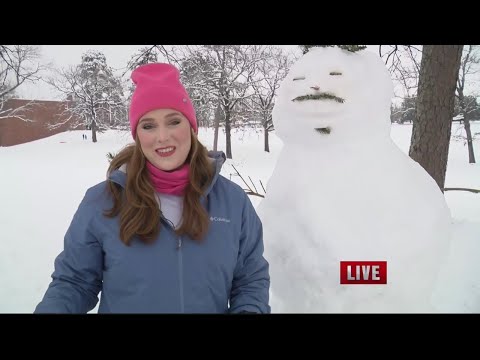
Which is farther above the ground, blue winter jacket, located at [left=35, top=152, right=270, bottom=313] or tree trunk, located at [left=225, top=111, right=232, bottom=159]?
tree trunk, located at [left=225, top=111, right=232, bottom=159]

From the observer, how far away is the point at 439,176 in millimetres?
2289

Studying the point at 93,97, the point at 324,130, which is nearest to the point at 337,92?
the point at 324,130

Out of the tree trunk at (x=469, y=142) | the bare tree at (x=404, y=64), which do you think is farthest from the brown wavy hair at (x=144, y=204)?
the tree trunk at (x=469, y=142)

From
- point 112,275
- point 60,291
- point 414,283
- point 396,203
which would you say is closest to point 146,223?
point 112,275

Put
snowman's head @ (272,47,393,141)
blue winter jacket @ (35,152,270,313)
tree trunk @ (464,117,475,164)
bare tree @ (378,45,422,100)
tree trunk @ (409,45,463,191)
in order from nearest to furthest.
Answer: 1. blue winter jacket @ (35,152,270,313)
2. snowman's head @ (272,47,393,141)
3. bare tree @ (378,45,422,100)
4. tree trunk @ (464,117,475,164)
5. tree trunk @ (409,45,463,191)

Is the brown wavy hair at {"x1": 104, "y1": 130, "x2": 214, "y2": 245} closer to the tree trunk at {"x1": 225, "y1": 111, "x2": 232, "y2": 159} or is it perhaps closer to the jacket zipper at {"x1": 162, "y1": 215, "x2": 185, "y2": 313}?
the jacket zipper at {"x1": 162, "y1": 215, "x2": 185, "y2": 313}

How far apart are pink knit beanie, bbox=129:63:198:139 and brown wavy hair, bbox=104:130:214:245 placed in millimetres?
123

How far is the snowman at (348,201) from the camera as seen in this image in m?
1.77

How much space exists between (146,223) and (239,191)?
354mm

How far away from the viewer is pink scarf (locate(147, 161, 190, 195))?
4.10 ft

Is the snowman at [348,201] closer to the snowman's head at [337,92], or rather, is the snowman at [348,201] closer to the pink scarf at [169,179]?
the snowman's head at [337,92]

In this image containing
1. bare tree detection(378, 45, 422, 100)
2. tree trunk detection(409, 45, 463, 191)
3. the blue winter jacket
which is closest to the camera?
the blue winter jacket

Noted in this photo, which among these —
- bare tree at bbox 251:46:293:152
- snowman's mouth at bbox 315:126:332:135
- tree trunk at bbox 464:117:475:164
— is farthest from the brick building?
tree trunk at bbox 464:117:475:164

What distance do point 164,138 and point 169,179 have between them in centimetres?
14
